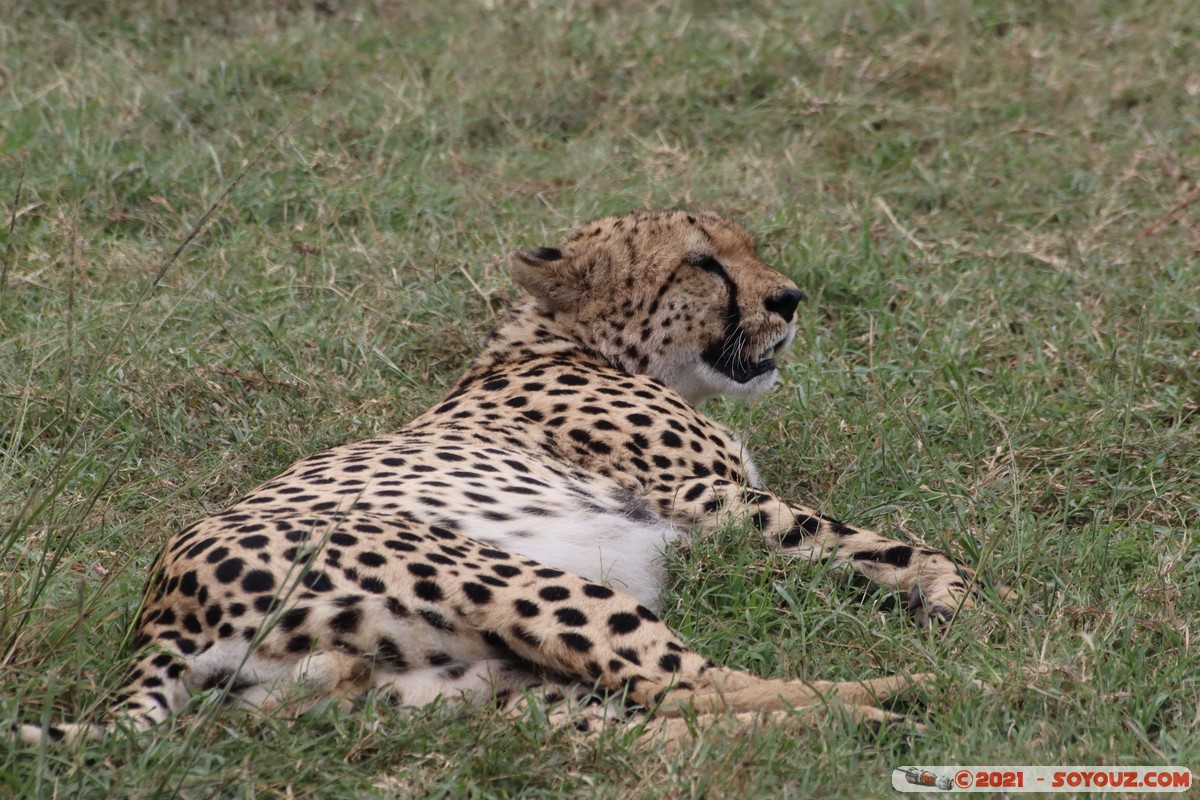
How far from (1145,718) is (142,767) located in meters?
1.86

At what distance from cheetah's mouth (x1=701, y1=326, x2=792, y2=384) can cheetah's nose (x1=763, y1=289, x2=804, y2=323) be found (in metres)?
0.08

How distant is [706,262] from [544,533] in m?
1.25

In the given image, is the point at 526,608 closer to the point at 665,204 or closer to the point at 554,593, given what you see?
the point at 554,593

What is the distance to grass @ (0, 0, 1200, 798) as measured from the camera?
2.82 m

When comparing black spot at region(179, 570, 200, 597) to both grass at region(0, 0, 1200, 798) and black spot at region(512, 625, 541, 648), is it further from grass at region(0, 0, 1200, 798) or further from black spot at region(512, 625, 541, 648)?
black spot at region(512, 625, 541, 648)

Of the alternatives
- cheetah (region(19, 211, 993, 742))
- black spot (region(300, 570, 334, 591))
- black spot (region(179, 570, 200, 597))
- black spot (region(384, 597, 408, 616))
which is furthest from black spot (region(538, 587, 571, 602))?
black spot (region(179, 570, 200, 597))

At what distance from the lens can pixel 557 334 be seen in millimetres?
4391

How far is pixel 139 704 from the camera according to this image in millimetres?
2732

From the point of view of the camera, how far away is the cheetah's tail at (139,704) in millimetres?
2615

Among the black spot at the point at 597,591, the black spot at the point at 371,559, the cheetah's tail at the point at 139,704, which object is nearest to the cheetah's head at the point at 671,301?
the black spot at the point at 597,591

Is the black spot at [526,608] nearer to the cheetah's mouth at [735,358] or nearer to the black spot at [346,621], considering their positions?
the black spot at [346,621]

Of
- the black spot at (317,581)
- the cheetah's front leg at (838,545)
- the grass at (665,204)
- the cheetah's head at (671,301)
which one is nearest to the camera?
the grass at (665,204)

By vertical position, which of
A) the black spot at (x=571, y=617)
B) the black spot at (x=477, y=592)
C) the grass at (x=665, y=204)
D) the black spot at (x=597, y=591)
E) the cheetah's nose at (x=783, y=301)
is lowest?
the grass at (x=665, y=204)

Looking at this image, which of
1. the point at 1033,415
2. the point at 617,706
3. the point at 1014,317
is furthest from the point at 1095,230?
the point at 617,706
